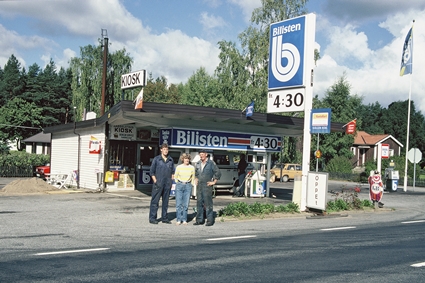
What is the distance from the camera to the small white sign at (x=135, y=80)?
21422 mm

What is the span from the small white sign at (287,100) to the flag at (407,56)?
19.7m

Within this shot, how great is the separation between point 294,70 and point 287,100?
0.98 meters

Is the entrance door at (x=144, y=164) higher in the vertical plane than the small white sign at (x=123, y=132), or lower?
lower

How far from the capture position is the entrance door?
2366 cm

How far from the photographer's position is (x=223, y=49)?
155 ft

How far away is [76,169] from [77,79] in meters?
36.4

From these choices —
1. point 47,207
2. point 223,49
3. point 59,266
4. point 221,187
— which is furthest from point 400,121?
point 59,266

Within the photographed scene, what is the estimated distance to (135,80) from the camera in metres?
22.0

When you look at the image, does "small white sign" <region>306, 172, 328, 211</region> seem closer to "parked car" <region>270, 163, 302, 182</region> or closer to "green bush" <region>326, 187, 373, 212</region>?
"green bush" <region>326, 187, 373, 212</region>

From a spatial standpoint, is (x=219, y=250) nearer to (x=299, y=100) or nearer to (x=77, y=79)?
(x=299, y=100)

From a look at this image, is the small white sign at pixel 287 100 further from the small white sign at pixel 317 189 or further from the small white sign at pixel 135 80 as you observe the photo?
the small white sign at pixel 135 80

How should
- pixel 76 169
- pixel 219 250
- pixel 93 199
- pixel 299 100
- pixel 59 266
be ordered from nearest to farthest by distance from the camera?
pixel 59 266, pixel 219 250, pixel 299 100, pixel 93 199, pixel 76 169

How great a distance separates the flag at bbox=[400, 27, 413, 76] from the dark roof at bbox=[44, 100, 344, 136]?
501 inches

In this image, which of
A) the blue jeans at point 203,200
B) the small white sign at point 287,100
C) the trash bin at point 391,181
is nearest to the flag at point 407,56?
the trash bin at point 391,181
